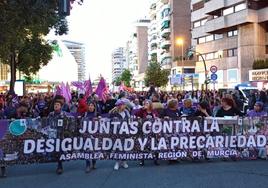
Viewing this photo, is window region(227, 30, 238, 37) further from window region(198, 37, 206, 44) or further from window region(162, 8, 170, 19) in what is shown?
window region(162, 8, 170, 19)

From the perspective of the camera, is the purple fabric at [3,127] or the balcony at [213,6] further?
the balcony at [213,6]

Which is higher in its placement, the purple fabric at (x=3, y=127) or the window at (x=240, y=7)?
the window at (x=240, y=7)

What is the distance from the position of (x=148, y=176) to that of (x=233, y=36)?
59.8 meters

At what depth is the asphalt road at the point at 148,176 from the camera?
8.66 m

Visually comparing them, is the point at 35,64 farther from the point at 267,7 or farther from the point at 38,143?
the point at 267,7

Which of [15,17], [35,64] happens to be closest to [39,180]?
[15,17]

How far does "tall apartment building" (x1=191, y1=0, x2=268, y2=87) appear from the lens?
6228 centimetres

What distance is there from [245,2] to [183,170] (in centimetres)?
5585

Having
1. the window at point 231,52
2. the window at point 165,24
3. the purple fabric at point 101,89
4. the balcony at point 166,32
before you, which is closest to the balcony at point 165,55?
the balcony at point 166,32

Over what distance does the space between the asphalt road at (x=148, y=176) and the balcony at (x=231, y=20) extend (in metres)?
53.5

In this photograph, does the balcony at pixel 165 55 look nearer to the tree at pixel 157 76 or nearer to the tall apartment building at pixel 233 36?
the tree at pixel 157 76

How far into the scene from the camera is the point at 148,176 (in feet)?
30.7

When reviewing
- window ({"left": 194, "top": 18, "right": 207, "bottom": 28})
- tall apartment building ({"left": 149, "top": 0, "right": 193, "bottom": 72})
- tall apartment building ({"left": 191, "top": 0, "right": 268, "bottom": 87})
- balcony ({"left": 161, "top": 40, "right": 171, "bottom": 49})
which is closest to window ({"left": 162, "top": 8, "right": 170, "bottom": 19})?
tall apartment building ({"left": 149, "top": 0, "right": 193, "bottom": 72})

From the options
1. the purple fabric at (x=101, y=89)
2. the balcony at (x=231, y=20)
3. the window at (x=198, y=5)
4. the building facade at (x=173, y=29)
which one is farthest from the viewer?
the building facade at (x=173, y=29)
